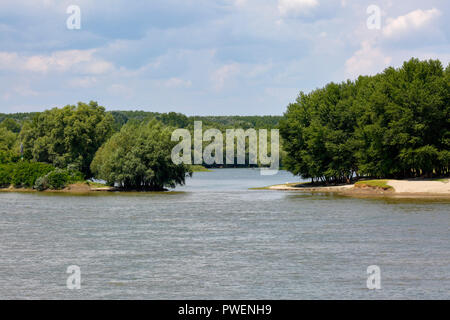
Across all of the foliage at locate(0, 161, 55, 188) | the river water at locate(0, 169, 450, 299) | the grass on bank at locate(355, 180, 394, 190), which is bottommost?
the river water at locate(0, 169, 450, 299)

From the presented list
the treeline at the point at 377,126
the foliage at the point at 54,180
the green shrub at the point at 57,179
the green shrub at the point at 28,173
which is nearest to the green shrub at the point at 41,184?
the foliage at the point at 54,180

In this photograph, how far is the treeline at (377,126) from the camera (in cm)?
8250

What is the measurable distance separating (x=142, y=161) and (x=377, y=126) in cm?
3280

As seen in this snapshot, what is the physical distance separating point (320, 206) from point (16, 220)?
2989cm

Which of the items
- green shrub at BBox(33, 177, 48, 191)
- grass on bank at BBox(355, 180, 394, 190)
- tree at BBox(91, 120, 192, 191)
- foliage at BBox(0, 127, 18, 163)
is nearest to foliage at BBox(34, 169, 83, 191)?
green shrub at BBox(33, 177, 48, 191)

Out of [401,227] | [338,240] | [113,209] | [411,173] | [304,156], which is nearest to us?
[338,240]

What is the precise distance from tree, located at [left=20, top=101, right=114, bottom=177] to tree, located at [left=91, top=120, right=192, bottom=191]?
16.5m

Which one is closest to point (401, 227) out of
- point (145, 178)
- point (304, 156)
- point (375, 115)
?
point (375, 115)

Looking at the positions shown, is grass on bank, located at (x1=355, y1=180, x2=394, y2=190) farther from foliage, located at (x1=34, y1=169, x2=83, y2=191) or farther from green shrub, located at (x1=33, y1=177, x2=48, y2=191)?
green shrub, located at (x1=33, y1=177, x2=48, y2=191)

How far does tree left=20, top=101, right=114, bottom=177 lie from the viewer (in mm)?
110625

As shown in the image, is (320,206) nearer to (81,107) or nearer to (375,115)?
(375,115)

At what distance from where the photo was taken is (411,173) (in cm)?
9475

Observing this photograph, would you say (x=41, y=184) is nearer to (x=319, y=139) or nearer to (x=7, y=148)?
(x=7, y=148)

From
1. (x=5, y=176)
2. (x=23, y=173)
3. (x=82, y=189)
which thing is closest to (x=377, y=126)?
(x=82, y=189)
